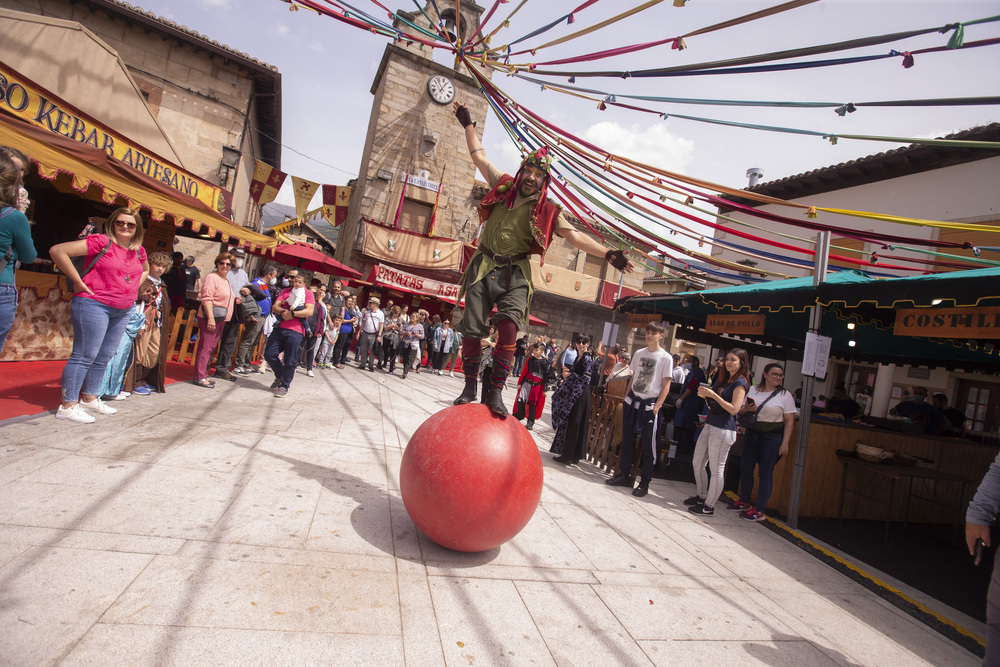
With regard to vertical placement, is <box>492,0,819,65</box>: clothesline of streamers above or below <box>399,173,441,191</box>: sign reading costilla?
below

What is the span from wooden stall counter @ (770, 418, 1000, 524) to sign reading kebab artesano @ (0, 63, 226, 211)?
11510 mm

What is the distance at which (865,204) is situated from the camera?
52.5 feet

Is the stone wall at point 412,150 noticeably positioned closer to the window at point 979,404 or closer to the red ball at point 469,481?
Result: the window at point 979,404

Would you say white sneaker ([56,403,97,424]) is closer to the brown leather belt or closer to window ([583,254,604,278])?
the brown leather belt

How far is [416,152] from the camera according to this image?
23328 millimetres

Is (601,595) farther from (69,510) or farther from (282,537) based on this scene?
(69,510)

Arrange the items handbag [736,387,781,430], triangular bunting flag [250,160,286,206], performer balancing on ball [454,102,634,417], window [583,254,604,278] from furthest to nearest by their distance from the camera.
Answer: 1. window [583,254,604,278]
2. triangular bunting flag [250,160,286,206]
3. handbag [736,387,781,430]
4. performer balancing on ball [454,102,634,417]

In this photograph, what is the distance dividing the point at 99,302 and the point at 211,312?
98.1 inches

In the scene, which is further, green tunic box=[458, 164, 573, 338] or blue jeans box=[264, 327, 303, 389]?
blue jeans box=[264, 327, 303, 389]

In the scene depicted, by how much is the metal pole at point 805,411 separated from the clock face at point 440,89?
822 inches

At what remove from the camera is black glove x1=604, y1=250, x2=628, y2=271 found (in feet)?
11.8

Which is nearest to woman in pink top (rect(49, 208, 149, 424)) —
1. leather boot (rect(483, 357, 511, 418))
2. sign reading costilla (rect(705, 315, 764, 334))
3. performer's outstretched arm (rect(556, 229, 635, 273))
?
leather boot (rect(483, 357, 511, 418))

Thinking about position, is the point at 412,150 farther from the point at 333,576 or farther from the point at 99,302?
the point at 333,576

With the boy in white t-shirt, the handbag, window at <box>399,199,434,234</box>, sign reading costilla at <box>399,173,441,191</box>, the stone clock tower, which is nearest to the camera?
the boy in white t-shirt
